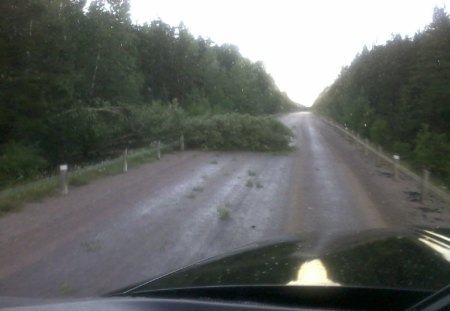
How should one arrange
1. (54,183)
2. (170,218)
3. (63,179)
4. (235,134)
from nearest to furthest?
(170,218) < (63,179) < (54,183) < (235,134)

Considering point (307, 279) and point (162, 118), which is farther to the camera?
point (162, 118)

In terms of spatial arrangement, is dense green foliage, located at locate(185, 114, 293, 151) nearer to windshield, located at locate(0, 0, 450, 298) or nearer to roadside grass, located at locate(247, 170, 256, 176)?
windshield, located at locate(0, 0, 450, 298)

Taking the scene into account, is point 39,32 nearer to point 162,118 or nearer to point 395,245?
point 162,118

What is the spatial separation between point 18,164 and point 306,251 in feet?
80.5

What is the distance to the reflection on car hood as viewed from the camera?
319 centimetres

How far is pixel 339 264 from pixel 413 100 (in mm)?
34300

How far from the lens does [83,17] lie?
42625 millimetres

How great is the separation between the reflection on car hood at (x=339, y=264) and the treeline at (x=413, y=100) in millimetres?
16256

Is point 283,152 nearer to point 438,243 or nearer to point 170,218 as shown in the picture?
point 170,218

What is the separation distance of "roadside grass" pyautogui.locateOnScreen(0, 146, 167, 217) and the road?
0.39 metres

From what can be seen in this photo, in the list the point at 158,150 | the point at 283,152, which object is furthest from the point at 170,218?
the point at 283,152

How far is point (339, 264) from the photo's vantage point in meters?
3.69

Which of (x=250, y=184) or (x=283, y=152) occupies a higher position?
(x=250, y=184)

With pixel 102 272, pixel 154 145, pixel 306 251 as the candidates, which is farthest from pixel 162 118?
pixel 306 251
